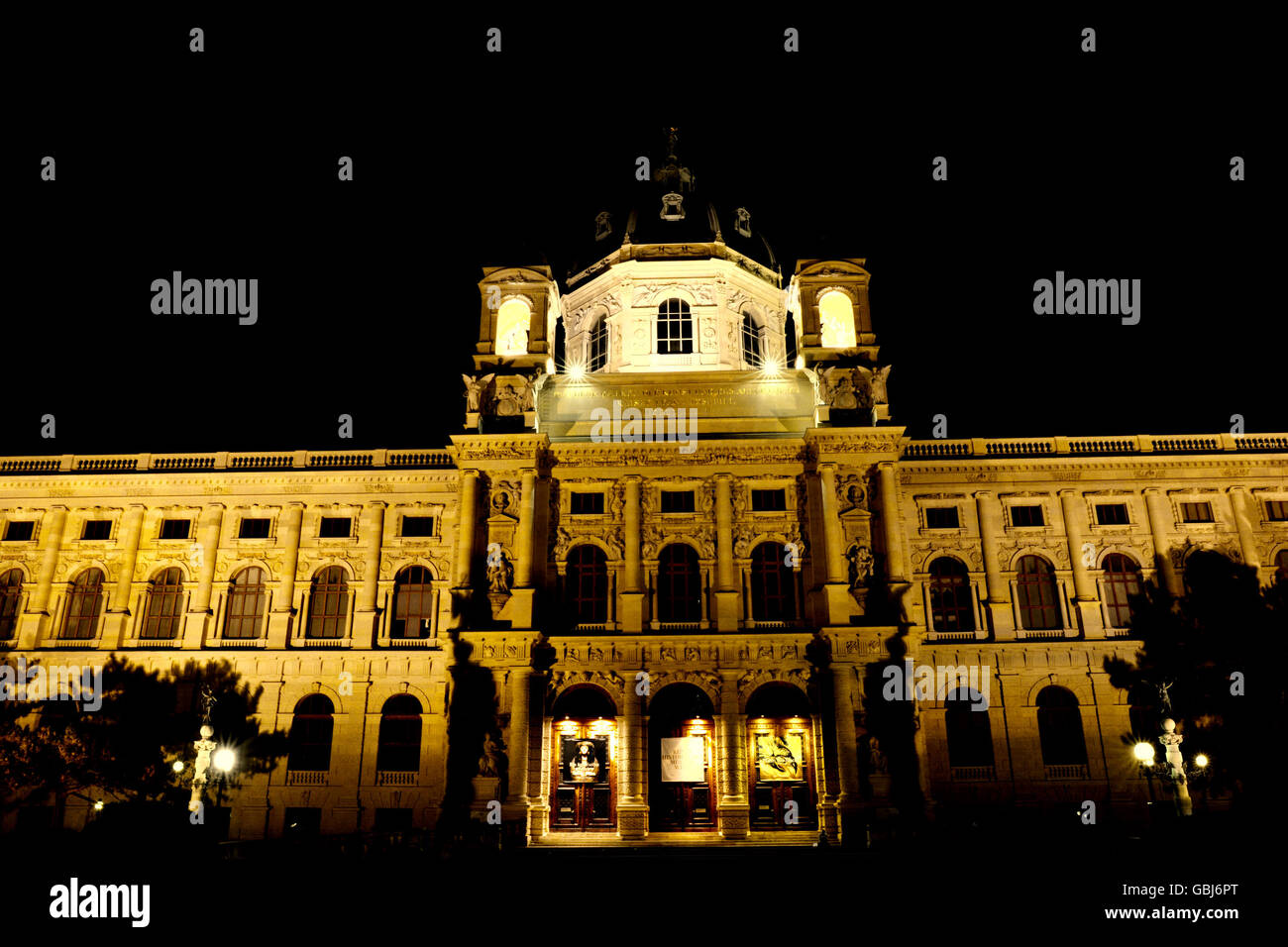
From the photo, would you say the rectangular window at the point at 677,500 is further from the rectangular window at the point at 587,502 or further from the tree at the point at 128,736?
the tree at the point at 128,736

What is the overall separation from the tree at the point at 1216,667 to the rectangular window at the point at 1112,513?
2730 mm

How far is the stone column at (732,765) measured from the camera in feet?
102

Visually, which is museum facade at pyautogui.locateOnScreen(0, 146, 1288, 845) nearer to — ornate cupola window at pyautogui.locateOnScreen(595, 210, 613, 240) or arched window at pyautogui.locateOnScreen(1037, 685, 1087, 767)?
arched window at pyautogui.locateOnScreen(1037, 685, 1087, 767)

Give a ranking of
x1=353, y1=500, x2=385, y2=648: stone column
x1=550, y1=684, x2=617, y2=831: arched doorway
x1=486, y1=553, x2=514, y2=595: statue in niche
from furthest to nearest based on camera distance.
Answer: x1=353, y1=500, x2=385, y2=648: stone column, x1=486, y1=553, x2=514, y2=595: statue in niche, x1=550, y1=684, x2=617, y2=831: arched doorway

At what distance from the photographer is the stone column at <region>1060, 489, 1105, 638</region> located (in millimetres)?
34750

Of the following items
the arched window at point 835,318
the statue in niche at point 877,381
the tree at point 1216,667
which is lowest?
the tree at point 1216,667

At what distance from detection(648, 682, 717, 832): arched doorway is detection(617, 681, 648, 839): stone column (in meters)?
0.60

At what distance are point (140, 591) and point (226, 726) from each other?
6917 millimetres

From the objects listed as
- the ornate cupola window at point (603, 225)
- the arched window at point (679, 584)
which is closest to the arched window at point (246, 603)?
the arched window at point (679, 584)

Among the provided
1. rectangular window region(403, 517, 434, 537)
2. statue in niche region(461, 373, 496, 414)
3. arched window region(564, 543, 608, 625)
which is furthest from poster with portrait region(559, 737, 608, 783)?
statue in niche region(461, 373, 496, 414)

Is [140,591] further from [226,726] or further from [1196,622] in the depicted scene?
[1196,622]

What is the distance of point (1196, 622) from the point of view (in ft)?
111
